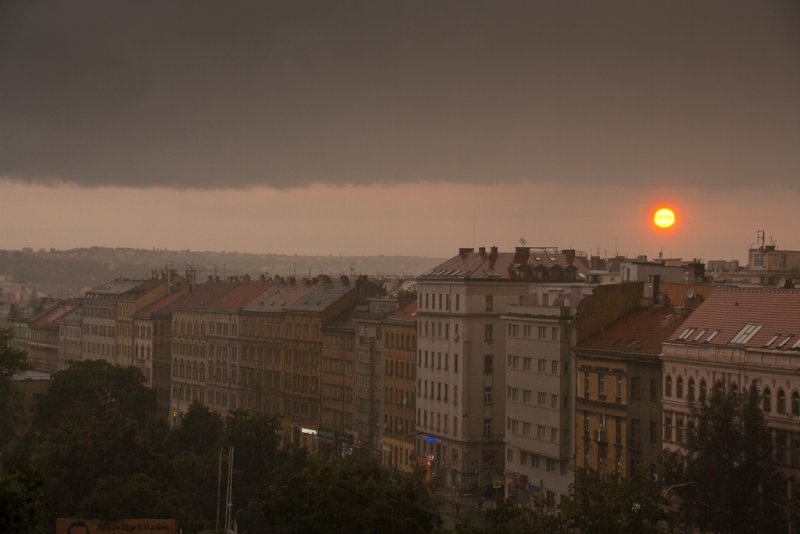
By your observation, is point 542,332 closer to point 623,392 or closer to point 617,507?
point 623,392

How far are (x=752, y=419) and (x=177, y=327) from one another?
122m

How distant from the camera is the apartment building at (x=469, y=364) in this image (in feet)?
420

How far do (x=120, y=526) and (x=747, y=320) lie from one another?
32.7m

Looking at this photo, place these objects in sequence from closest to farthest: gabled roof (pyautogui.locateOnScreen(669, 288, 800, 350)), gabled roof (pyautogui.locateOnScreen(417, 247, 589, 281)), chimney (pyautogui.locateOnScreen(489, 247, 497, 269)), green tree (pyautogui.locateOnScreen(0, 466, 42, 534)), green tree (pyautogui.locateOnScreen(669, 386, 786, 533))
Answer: green tree (pyautogui.locateOnScreen(0, 466, 42, 534)) < green tree (pyautogui.locateOnScreen(669, 386, 786, 533)) < gabled roof (pyautogui.locateOnScreen(669, 288, 800, 350)) < gabled roof (pyautogui.locateOnScreen(417, 247, 589, 281)) < chimney (pyautogui.locateOnScreen(489, 247, 497, 269))

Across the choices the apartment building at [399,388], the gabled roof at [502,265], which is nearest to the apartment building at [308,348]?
the apartment building at [399,388]

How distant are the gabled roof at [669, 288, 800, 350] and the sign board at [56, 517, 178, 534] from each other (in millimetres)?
28828

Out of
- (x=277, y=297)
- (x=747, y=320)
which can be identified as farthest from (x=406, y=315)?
(x=747, y=320)

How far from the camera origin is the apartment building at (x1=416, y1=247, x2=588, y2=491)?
128125 millimetres

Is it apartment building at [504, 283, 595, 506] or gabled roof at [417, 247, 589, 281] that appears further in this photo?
gabled roof at [417, 247, 589, 281]

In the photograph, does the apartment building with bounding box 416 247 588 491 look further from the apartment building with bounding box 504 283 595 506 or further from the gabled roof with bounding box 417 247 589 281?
the apartment building with bounding box 504 283 595 506

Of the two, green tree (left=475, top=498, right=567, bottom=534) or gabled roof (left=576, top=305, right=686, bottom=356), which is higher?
gabled roof (left=576, top=305, right=686, bottom=356)

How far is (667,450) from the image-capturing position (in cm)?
9006

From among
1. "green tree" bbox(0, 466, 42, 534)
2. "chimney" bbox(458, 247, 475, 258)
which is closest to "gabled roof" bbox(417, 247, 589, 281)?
"chimney" bbox(458, 247, 475, 258)

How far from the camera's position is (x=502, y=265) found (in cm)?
13488
